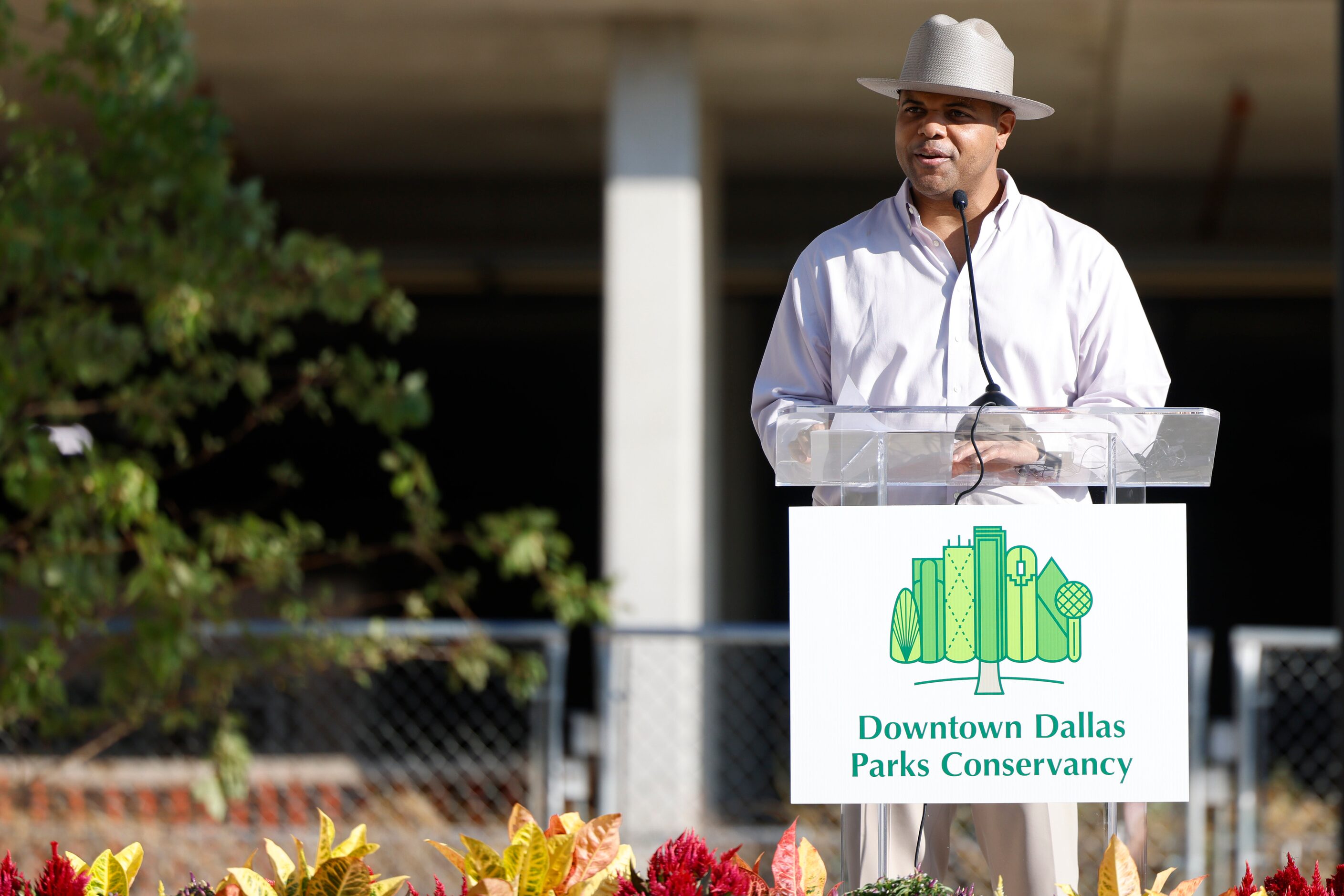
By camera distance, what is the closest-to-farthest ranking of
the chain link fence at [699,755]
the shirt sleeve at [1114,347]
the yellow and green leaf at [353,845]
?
the yellow and green leaf at [353,845] < the shirt sleeve at [1114,347] < the chain link fence at [699,755]

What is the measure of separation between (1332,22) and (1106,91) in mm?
1044

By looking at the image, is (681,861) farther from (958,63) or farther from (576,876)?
(958,63)

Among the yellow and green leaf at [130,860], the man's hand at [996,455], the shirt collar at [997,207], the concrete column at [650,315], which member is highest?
the concrete column at [650,315]

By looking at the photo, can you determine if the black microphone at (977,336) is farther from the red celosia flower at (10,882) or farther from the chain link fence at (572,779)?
the chain link fence at (572,779)

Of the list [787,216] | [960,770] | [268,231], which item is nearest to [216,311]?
[268,231]

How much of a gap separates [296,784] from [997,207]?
4.31m

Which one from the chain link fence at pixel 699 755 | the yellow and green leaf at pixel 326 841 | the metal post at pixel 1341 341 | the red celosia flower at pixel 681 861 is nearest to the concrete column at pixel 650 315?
the chain link fence at pixel 699 755

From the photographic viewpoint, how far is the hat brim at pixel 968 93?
76.7 inches

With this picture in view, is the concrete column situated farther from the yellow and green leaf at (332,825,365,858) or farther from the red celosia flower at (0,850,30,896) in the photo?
the red celosia flower at (0,850,30,896)

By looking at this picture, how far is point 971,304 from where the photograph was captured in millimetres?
2002

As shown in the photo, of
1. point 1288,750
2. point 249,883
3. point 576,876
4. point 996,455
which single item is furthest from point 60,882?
point 1288,750

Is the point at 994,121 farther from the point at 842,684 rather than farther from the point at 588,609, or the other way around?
the point at 588,609

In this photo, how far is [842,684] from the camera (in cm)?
175

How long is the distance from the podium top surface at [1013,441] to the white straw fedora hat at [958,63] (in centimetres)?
46
